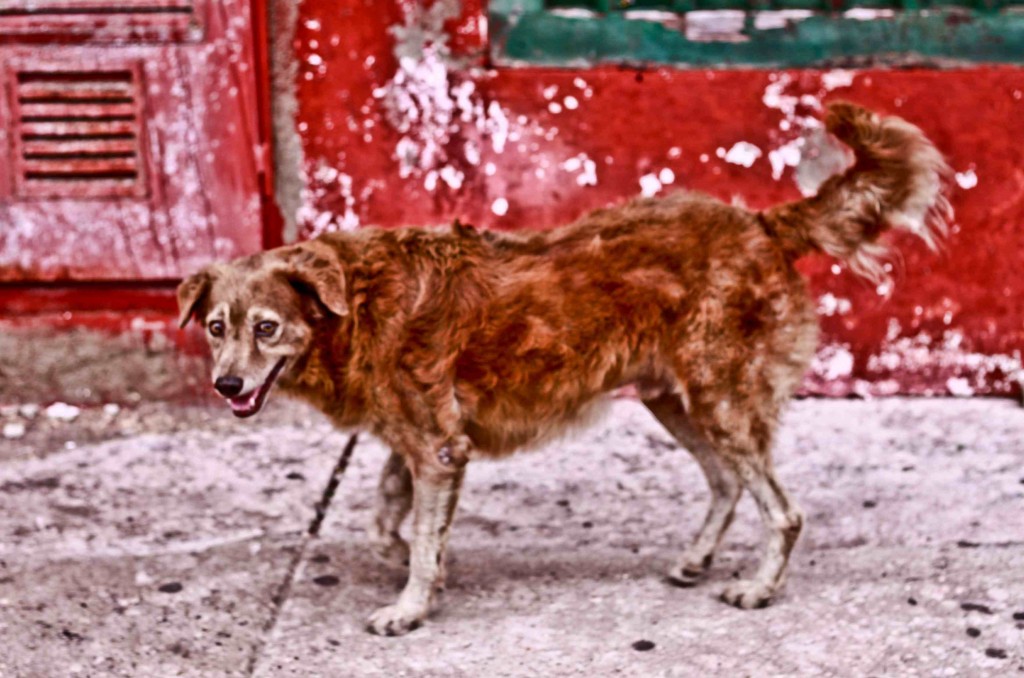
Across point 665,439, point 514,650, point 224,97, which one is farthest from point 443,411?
point 224,97

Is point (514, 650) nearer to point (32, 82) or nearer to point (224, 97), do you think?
point (224, 97)

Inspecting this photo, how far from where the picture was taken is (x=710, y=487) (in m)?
4.00

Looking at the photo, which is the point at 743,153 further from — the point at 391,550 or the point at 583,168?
the point at 391,550

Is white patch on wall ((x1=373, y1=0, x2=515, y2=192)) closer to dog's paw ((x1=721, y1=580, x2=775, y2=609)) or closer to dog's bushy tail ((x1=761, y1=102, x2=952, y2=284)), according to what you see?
dog's bushy tail ((x1=761, y1=102, x2=952, y2=284))

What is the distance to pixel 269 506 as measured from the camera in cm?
458

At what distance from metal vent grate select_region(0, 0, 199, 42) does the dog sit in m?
1.95

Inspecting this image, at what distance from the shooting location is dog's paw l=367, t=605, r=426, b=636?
359 centimetres

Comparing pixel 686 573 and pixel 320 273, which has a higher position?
pixel 320 273

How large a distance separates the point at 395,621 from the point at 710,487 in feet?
3.69

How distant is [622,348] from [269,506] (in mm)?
1618

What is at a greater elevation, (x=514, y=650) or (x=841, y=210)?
(x=841, y=210)

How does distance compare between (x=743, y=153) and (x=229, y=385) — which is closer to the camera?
(x=229, y=385)

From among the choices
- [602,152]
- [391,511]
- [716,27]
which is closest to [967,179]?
[716,27]

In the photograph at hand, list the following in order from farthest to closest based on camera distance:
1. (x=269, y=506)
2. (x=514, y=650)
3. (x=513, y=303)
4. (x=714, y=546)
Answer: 1. (x=269, y=506)
2. (x=714, y=546)
3. (x=513, y=303)
4. (x=514, y=650)
